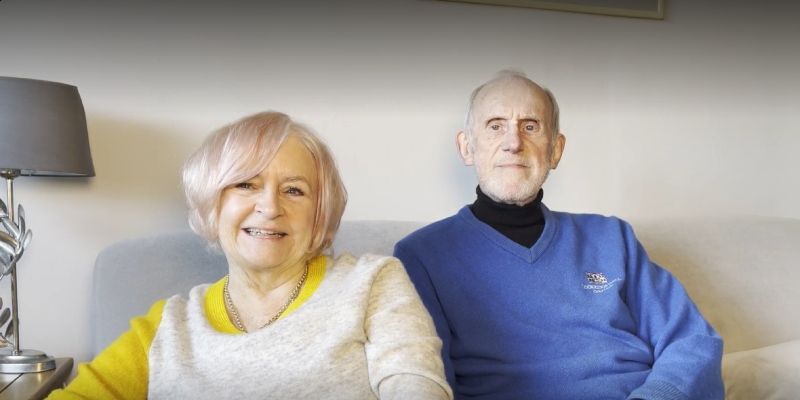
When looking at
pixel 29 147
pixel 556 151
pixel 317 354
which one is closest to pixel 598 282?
pixel 556 151

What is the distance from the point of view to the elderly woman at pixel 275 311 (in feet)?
4.16

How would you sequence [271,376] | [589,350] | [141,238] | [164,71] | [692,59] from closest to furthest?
[271,376], [589,350], [141,238], [164,71], [692,59]

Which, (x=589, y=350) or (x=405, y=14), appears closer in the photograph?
(x=589, y=350)

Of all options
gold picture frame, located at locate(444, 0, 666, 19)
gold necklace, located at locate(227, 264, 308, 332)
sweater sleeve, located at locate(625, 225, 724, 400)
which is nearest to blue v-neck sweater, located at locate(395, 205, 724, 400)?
sweater sleeve, located at locate(625, 225, 724, 400)

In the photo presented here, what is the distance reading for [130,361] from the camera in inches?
51.1

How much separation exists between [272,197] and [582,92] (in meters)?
1.50

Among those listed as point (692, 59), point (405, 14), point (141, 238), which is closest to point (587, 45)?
point (692, 59)

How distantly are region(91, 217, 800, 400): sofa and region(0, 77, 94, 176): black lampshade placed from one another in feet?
0.79

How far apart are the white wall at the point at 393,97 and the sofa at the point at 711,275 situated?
10.1 inches

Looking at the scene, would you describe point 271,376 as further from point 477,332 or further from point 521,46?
point 521,46

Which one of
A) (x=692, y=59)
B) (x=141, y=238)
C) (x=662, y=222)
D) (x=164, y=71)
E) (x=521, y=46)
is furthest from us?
(x=692, y=59)

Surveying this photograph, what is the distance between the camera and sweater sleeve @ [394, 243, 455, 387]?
1636mm

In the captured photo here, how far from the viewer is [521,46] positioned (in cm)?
248

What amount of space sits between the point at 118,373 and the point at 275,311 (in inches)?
10.7
